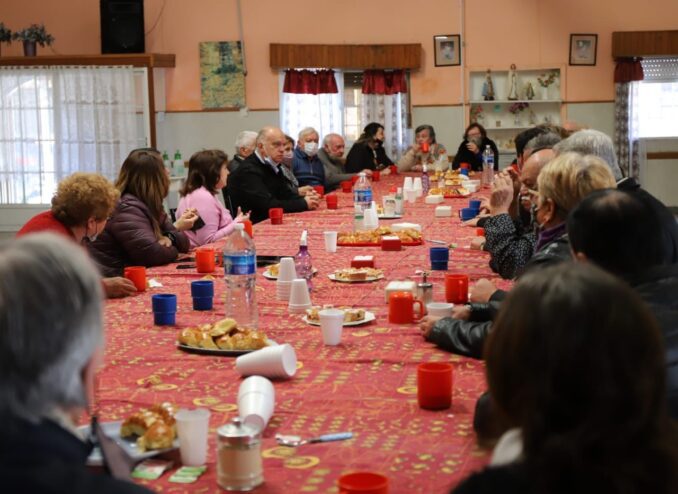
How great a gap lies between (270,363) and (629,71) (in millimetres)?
10810

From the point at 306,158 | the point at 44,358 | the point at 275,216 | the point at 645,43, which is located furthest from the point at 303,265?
the point at 645,43

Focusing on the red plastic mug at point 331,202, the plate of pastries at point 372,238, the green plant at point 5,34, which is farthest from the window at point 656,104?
the plate of pastries at point 372,238

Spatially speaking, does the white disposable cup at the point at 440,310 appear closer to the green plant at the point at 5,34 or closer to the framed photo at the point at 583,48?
the green plant at the point at 5,34

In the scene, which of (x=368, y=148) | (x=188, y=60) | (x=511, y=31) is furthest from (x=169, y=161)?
(x=511, y=31)

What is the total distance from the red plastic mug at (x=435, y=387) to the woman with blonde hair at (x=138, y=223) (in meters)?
2.48

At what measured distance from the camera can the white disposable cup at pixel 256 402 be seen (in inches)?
→ 84.5

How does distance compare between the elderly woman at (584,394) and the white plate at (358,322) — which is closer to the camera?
the elderly woman at (584,394)

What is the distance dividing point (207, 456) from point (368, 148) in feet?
30.9

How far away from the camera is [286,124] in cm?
1277

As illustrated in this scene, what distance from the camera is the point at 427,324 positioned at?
2996 millimetres

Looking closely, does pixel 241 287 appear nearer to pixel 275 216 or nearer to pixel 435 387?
pixel 435 387

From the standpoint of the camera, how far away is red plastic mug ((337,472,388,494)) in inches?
67.5

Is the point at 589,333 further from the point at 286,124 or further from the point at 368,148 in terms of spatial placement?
the point at 286,124

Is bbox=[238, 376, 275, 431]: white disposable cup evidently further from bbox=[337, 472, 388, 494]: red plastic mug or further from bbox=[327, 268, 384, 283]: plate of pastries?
bbox=[327, 268, 384, 283]: plate of pastries
